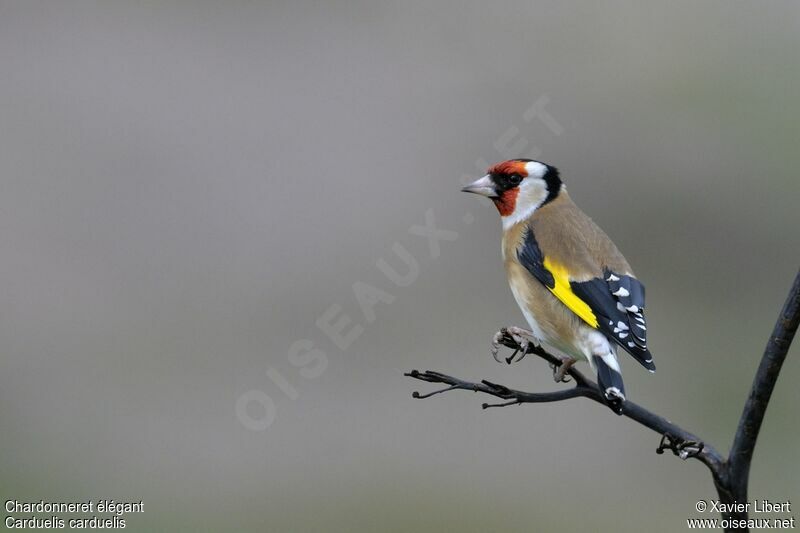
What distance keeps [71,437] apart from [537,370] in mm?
3899

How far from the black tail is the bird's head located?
30.2 inches

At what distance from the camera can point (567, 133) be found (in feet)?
36.0

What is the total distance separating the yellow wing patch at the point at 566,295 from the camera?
118 inches

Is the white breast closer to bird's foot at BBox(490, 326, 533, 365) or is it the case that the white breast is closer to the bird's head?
the bird's head

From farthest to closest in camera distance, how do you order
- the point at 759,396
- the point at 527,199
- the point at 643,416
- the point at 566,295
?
the point at 527,199, the point at 566,295, the point at 643,416, the point at 759,396

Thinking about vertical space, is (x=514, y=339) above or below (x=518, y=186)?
below

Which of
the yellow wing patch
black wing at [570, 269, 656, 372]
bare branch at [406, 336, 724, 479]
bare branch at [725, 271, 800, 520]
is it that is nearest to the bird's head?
the yellow wing patch

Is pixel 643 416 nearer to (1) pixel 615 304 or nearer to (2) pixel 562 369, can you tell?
(2) pixel 562 369

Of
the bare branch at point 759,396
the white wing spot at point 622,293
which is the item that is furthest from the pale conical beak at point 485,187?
the bare branch at point 759,396

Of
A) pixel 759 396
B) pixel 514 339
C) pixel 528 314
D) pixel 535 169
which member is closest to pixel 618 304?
pixel 528 314

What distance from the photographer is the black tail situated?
1798 mm

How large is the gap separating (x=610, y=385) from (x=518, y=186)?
4.10 ft

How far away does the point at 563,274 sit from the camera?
3188 millimetres

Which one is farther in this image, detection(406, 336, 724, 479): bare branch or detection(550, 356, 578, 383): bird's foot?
detection(550, 356, 578, 383): bird's foot
